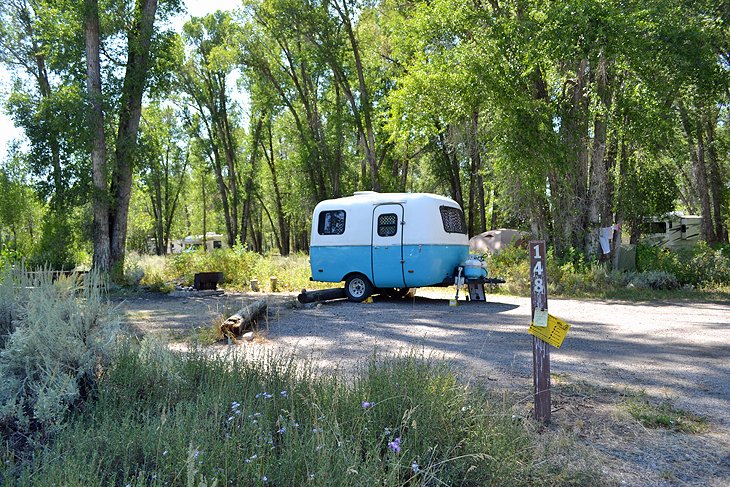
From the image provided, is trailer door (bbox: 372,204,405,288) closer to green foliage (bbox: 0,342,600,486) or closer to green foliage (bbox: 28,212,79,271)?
green foliage (bbox: 0,342,600,486)

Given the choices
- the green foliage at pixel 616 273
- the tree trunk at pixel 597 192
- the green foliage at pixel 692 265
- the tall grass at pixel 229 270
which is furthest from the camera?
the tall grass at pixel 229 270

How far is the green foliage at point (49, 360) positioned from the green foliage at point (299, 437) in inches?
7.8

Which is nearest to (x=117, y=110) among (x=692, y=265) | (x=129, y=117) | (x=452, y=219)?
(x=129, y=117)

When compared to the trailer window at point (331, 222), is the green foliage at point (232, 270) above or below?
below

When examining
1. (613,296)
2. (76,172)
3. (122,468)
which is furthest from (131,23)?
(122,468)

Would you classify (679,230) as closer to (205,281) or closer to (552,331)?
(205,281)

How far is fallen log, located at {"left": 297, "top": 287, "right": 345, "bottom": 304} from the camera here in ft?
42.2

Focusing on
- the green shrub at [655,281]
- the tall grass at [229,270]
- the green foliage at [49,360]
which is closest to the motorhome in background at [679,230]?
the green shrub at [655,281]

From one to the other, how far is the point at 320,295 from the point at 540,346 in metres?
9.03

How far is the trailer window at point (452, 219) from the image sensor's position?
1284 cm

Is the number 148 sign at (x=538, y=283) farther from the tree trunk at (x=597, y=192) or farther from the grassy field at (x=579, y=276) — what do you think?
the tree trunk at (x=597, y=192)

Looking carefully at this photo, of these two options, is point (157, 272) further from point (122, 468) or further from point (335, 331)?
point (122, 468)

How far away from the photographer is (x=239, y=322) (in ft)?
26.7

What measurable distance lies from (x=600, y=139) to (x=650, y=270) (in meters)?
4.22
